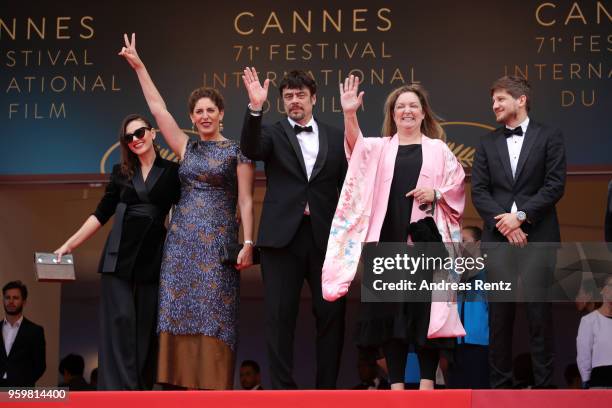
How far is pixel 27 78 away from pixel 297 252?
3.57m

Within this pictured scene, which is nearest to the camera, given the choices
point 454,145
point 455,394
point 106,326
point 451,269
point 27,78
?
point 455,394

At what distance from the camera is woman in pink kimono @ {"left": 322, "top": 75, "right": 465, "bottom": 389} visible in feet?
18.0

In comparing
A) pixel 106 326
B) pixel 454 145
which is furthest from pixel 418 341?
pixel 454 145

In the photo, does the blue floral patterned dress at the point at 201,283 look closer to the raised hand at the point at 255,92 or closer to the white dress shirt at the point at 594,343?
the raised hand at the point at 255,92

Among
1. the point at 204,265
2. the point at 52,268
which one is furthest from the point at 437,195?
the point at 52,268

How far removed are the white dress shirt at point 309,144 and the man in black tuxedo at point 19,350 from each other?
2.69 m

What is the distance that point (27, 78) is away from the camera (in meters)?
8.51

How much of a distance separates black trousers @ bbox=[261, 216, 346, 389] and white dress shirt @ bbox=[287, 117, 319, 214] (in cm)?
31

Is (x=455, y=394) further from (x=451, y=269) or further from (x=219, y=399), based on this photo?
(x=219, y=399)

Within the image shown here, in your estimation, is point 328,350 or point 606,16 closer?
point 328,350

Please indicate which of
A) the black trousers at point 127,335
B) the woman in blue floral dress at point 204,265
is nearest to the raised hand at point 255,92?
the woman in blue floral dress at point 204,265

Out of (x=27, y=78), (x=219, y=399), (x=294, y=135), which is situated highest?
(x=27, y=78)

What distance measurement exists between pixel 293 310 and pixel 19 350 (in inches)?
102

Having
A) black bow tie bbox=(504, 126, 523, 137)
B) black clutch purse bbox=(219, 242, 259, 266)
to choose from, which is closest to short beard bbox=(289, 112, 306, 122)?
black clutch purse bbox=(219, 242, 259, 266)
